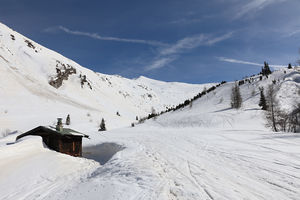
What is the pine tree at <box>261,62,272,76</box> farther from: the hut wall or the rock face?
the rock face

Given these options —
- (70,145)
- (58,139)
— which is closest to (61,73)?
(70,145)

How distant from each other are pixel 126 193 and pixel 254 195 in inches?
137

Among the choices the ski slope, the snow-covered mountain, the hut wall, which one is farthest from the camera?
the snow-covered mountain

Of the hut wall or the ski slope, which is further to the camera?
the hut wall

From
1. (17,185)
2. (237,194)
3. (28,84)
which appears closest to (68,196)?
(17,185)

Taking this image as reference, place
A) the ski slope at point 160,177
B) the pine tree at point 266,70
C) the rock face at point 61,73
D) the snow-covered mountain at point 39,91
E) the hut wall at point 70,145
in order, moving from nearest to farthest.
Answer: the ski slope at point 160,177
the hut wall at point 70,145
the snow-covered mountain at point 39,91
the pine tree at point 266,70
the rock face at point 61,73

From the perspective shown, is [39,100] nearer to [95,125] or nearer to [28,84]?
[28,84]

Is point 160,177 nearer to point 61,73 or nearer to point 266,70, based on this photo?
point 266,70

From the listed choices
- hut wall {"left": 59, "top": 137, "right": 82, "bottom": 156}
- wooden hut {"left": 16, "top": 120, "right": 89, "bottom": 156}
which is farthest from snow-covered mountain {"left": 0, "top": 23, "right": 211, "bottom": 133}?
hut wall {"left": 59, "top": 137, "right": 82, "bottom": 156}

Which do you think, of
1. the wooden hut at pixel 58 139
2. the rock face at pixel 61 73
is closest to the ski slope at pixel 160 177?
the wooden hut at pixel 58 139

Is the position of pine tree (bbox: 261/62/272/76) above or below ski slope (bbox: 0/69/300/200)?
above

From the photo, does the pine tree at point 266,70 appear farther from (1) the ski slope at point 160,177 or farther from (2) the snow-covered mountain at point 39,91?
(1) the ski slope at point 160,177

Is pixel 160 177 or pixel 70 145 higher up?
pixel 160 177

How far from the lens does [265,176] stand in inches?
249
